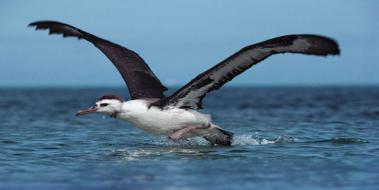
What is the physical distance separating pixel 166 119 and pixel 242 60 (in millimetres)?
1896

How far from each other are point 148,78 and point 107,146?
1556 millimetres

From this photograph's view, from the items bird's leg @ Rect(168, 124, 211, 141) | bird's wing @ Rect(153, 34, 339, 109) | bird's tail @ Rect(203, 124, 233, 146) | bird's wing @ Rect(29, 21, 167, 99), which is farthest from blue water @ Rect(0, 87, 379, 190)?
bird's wing @ Rect(29, 21, 167, 99)

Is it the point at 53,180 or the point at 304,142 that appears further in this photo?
the point at 304,142

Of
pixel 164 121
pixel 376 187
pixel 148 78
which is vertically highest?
pixel 148 78

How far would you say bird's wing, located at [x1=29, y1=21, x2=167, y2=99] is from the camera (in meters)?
13.2

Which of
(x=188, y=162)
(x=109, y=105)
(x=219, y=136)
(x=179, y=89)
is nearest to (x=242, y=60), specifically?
(x=179, y=89)

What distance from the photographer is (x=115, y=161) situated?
436 inches

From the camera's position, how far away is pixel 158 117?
1201 centimetres

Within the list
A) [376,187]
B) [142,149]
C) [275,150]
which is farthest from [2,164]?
[376,187]

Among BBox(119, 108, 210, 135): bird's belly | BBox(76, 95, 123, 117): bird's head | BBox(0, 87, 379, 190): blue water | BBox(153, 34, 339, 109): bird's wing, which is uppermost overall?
BBox(153, 34, 339, 109): bird's wing

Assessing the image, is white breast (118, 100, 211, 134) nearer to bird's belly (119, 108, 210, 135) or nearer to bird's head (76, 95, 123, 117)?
bird's belly (119, 108, 210, 135)

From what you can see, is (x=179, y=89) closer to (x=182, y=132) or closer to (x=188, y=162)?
(x=182, y=132)

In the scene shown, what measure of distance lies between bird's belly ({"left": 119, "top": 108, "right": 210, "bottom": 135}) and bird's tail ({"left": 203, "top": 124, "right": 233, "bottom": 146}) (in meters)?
0.29

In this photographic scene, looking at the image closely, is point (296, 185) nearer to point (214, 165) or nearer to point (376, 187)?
point (376, 187)
